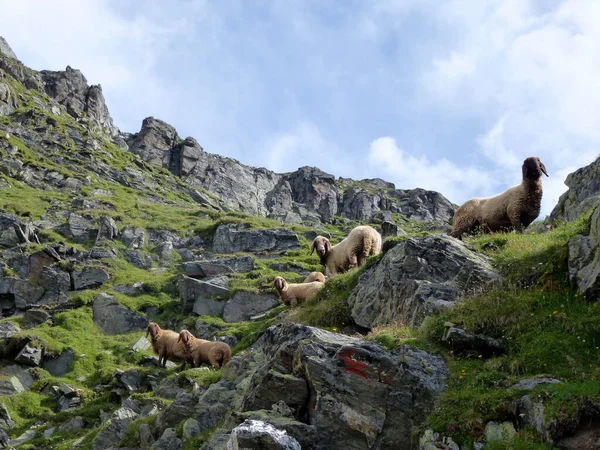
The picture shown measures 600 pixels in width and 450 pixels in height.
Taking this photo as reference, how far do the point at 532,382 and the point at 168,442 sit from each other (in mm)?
8133

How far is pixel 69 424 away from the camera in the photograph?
19844mm

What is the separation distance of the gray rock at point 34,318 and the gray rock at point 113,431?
1957 cm

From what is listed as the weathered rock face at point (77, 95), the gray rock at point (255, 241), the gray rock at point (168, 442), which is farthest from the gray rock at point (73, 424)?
A: the weathered rock face at point (77, 95)

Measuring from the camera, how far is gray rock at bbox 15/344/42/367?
2758 cm

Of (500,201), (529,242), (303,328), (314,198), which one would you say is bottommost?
(303,328)

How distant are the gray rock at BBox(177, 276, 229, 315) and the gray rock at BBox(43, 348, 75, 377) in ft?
28.4

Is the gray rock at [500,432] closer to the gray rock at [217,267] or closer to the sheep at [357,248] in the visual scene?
the sheep at [357,248]

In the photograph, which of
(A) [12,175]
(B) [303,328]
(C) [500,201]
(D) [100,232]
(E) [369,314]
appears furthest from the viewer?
(A) [12,175]

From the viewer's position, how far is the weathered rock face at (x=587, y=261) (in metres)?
10.9

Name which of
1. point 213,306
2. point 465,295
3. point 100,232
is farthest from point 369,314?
point 100,232

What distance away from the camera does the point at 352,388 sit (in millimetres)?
9953

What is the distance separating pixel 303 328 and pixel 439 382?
3278mm

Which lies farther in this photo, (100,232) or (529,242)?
(100,232)

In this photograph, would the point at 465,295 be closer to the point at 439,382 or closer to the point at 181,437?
the point at 439,382
